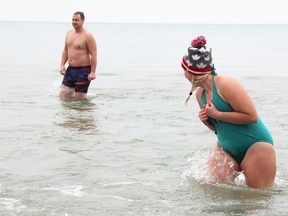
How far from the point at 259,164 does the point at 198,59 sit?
3.84 ft

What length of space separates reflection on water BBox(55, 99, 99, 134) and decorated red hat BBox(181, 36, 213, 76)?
4428 millimetres

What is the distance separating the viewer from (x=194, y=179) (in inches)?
297

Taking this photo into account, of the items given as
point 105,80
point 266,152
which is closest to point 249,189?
point 266,152

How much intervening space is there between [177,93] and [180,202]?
415 inches

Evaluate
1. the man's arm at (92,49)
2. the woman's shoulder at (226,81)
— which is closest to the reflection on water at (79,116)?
the man's arm at (92,49)

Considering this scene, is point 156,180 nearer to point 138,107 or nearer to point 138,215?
point 138,215

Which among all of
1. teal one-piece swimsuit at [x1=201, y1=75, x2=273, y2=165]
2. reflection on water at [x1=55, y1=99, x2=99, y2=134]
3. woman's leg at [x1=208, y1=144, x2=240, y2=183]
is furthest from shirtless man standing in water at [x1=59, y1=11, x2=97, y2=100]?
teal one-piece swimsuit at [x1=201, y1=75, x2=273, y2=165]

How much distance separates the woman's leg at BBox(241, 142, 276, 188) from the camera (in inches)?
255

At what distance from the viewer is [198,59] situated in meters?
6.37

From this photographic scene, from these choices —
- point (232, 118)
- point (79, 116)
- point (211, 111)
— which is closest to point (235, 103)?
point (232, 118)

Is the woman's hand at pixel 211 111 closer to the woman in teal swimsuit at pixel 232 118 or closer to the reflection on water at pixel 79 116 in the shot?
the woman in teal swimsuit at pixel 232 118

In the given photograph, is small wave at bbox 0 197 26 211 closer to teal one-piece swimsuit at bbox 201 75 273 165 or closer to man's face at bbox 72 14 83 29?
teal one-piece swimsuit at bbox 201 75 273 165

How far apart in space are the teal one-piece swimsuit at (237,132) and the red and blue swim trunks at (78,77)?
7.39 m

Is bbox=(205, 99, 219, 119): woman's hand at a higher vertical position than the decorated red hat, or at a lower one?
lower
